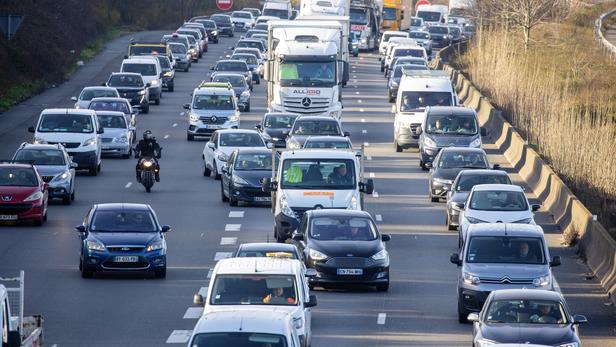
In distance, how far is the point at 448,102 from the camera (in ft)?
177

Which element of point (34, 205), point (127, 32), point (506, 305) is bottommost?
point (127, 32)

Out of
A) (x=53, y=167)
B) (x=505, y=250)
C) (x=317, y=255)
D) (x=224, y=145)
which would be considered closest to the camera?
(x=505, y=250)

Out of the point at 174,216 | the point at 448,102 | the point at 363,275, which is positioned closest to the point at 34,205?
the point at 174,216

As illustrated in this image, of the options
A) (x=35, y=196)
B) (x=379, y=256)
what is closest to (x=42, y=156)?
(x=35, y=196)

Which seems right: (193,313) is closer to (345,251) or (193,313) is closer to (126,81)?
(345,251)

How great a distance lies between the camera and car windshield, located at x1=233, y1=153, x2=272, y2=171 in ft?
136

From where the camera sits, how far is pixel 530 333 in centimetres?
2220

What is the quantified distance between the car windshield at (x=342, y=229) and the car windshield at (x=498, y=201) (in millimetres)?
5086

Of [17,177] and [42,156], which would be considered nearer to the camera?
[17,177]

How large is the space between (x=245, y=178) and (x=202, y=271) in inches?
368

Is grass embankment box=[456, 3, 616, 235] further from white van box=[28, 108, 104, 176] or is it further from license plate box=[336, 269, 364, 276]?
white van box=[28, 108, 104, 176]

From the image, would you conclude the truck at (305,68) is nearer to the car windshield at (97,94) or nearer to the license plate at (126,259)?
the car windshield at (97,94)

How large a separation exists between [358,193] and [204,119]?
2220 centimetres

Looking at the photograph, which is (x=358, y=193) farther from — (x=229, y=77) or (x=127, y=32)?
(x=127, y=32)
